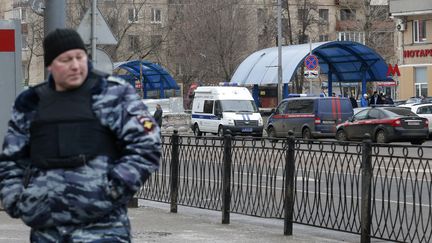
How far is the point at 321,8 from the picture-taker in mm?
98812

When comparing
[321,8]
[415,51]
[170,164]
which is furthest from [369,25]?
[170,164]

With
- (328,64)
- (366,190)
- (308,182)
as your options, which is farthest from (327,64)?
(366,190)

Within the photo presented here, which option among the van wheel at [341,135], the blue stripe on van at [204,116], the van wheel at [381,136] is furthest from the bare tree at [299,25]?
the van wheel at [381,136]

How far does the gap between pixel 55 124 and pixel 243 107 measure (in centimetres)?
4133

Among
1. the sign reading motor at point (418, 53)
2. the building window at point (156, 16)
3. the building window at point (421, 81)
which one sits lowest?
the building window at point (421, 81)

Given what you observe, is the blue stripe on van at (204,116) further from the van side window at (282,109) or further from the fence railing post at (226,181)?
the fence railing post at (226,181)

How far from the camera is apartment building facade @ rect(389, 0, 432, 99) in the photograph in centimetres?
6569

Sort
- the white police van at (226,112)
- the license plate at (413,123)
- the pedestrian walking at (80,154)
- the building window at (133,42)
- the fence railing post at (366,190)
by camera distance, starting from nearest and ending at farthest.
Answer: the pedestrian walking at (80,154) < the fence railing post at (366,190) < the license plate at (413,123) < the white police van at (226,112) < the building window at (133,42)

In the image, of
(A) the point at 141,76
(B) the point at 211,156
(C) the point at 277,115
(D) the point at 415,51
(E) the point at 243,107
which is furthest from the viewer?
(D) the point at 415,51

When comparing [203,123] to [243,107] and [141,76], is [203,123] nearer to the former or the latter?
[243,107]

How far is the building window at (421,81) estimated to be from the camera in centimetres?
6825

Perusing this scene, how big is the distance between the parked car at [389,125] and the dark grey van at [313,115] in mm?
1987

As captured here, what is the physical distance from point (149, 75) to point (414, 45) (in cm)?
1696

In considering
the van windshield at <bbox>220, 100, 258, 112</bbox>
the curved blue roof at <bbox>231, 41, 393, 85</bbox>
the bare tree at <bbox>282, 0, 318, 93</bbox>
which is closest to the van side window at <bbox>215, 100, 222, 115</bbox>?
the van windshield at <bbox>220, 100, 258, 112</bbox>
